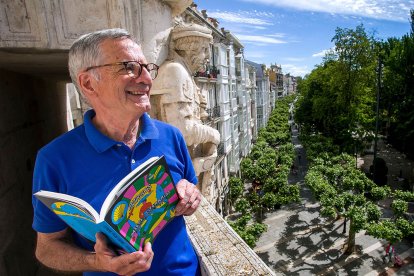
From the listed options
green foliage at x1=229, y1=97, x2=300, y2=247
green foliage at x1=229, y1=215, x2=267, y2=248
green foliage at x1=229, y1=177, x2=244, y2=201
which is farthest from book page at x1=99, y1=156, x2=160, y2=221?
green foliage at x1=229, y1=177, x2=244, y2=201

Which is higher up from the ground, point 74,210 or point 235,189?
point 74,210

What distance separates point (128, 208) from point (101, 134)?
0.56 metres

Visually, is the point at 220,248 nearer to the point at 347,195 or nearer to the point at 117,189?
the point at 117,189

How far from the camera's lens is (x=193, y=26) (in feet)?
10.1

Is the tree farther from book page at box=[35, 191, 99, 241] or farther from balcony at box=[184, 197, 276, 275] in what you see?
book page at box=[35, 191, 99, 241]

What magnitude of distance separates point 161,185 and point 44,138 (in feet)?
9.17

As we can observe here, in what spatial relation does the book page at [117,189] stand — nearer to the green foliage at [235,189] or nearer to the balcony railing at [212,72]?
the balcony railing at [212,72]

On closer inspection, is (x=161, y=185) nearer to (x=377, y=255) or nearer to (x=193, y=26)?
(x=193, y=26)

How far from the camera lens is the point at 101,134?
5.41 feet

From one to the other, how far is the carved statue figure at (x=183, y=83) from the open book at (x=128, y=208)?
1.67m

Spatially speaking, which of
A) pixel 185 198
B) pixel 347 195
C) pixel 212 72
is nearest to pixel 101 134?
pixel 185 198

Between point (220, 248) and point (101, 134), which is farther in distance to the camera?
point (220, 248)

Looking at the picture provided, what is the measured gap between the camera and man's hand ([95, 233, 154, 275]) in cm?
125

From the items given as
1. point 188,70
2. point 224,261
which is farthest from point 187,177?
point 188,70
